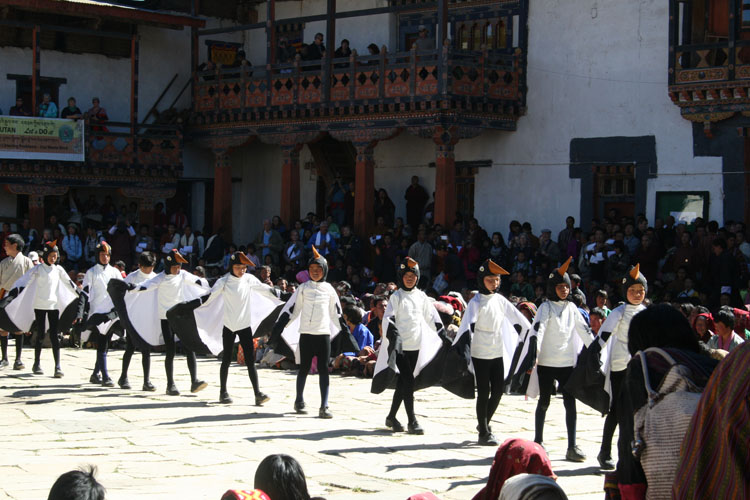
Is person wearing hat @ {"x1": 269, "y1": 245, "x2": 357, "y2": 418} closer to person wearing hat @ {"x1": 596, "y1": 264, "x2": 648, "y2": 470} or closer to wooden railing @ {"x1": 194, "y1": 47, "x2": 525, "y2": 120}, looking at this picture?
person wearing hat @ {"x1": 596, "y1": 264, "x2": 648, "y2": 470}

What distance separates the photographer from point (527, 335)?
1067 cm

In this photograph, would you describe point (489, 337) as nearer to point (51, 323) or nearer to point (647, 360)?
point (647, 360)

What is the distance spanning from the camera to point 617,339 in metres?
9.65

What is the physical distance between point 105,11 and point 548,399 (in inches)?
751

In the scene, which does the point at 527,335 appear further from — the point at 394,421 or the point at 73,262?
the point at 73,262

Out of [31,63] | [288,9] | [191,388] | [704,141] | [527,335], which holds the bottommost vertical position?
[191,388]

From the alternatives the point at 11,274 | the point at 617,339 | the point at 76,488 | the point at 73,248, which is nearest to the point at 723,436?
the point at 76,488

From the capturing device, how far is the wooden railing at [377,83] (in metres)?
22.8

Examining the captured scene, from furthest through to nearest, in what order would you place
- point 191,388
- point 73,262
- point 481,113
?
point 73,262 → point 481,113 → point 191,388

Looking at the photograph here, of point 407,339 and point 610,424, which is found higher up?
point 407,339

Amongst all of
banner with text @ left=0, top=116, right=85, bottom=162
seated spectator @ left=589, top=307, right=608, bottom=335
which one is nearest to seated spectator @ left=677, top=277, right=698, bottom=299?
seated spectator @ left=589, top=307, right=608, bottom=335

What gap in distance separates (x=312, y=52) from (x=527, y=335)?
16273 millimetres

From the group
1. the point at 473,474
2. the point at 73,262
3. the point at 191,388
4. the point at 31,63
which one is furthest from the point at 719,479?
the point at 31,63

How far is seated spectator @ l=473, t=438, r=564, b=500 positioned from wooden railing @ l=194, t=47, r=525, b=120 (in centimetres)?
1802
